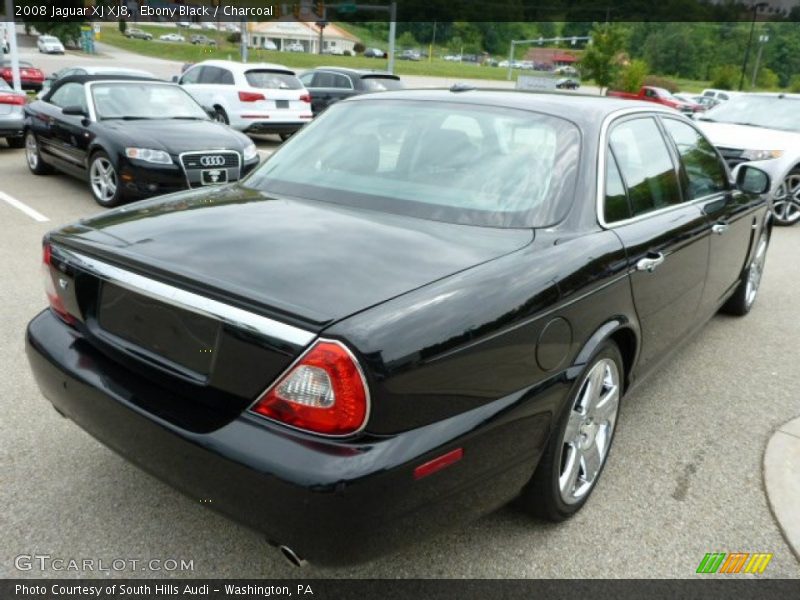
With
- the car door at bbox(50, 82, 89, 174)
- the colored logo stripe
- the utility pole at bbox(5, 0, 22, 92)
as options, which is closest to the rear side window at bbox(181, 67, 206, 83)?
the utility pole at bbox(5, 0, 22, 92)

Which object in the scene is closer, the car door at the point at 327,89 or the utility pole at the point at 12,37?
the utility pole at the point at 12,37

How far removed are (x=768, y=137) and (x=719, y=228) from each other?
688 centimetres

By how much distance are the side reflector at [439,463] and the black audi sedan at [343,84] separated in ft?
49.9

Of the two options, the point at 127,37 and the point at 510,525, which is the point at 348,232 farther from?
the point at 127,37

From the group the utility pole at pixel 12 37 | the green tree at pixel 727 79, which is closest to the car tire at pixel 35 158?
the utility pole at pixel 12 37

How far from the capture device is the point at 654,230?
10.1 ft

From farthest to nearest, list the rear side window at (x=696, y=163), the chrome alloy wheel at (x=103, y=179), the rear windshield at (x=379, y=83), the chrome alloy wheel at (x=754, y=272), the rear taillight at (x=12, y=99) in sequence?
the rear windshield at (x=379, y=83) → the rear taillight at (x=12, y=99) → the chrome alloy wheel at (x=103, y=179) → the chrome alloy wheel at (x=754, y=272) → the rear side window at (x=696, y=163)

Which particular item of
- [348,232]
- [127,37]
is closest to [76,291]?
[348,232]

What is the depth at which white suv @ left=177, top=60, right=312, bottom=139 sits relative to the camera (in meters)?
13.8

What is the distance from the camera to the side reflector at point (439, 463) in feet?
6.15

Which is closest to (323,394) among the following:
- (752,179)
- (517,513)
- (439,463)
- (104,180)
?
(439,463)

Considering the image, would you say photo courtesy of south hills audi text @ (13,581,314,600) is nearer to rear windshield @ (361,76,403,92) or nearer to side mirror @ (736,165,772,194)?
side mirror @ (736,165,772,194)

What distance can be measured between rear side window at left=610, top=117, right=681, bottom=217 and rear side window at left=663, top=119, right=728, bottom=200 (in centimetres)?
19

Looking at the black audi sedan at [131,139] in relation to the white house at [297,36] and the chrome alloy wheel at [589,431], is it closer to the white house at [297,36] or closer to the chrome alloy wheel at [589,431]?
the chrome alloy wheel at [589,431]
